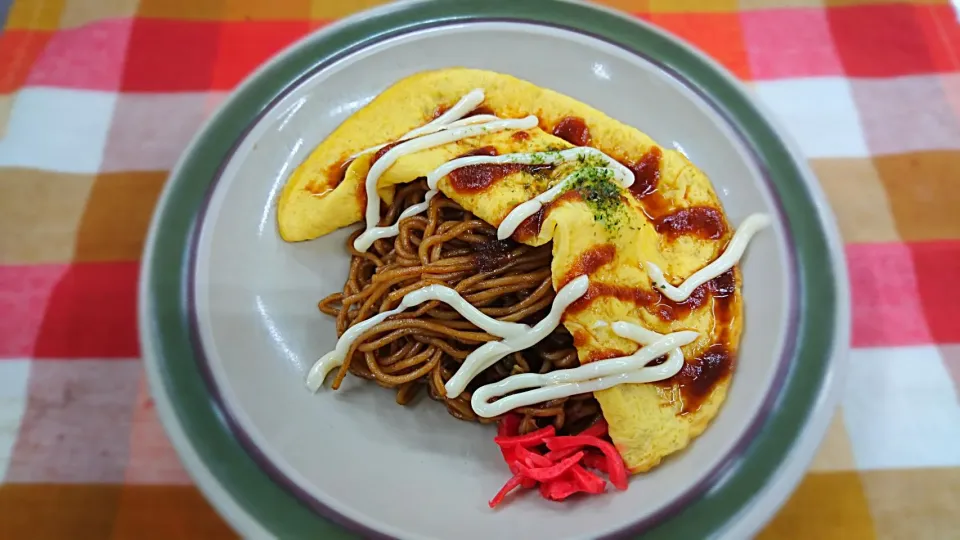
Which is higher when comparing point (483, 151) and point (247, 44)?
point (483, 151)

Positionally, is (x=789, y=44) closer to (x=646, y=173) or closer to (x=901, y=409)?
(x=646, y=173)

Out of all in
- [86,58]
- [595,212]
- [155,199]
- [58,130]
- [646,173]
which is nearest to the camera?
[595,212]

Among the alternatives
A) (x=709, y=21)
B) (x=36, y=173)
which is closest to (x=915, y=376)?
(x=709, y=21)

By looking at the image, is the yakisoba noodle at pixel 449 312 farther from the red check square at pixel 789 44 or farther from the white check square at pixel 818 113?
the red check square at pixel 789 44

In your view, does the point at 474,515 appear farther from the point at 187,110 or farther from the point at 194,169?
the point at 187,110

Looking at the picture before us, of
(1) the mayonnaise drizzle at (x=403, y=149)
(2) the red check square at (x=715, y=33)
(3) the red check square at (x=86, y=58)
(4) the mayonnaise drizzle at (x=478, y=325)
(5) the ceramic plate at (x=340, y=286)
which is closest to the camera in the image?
(5) the ceramic plate at (x=340, y=286)

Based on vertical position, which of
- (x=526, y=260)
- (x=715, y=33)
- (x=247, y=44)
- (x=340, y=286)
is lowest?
(x=340, y=286)

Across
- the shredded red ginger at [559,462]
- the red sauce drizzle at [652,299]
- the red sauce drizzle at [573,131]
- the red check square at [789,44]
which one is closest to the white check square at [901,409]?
the red sauce drizzle at [652,299]

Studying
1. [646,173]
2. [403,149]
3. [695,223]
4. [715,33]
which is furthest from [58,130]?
[715,33]
